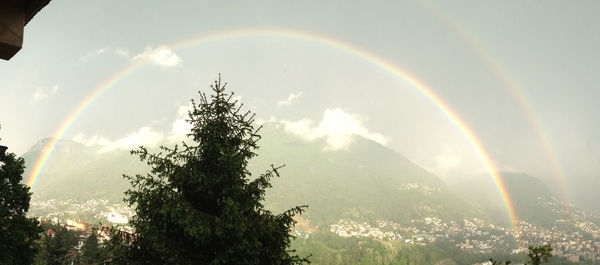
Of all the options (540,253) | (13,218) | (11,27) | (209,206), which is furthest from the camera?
(13,218)

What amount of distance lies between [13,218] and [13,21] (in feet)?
74.5

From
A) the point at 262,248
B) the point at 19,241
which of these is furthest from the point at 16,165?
the point at 262,248

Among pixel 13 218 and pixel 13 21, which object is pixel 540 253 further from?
pixel 13 218

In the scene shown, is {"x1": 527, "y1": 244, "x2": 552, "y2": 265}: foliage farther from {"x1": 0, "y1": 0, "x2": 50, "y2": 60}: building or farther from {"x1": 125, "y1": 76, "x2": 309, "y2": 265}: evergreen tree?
{"x1": 0, "y1": 0, "x2": 50, "y2": 60}: building

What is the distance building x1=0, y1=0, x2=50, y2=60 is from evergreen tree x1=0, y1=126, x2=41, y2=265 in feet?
70.8

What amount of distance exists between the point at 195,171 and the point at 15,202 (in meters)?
16.6

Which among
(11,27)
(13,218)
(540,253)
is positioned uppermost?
(13,218)

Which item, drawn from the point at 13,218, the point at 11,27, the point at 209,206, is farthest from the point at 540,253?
the point at 13,218

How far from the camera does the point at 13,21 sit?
1951 mm

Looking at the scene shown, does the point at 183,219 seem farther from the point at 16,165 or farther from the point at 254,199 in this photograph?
the point at 16,165

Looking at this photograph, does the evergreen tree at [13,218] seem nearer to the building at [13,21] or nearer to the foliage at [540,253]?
the building at [13,21]

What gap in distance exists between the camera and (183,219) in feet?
27.1

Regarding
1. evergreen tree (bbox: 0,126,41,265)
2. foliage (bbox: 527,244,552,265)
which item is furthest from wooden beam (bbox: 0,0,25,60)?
evergreen tree (bbox: 0,126,41,265)

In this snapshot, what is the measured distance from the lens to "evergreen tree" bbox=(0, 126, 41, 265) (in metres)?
18.5
